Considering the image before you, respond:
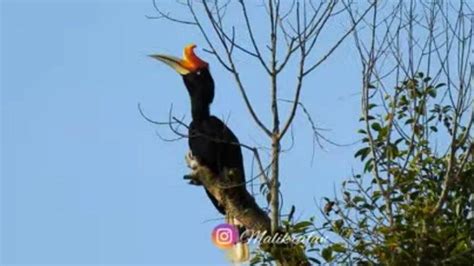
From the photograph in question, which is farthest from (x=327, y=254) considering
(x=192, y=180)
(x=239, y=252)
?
(x=192, y=180)

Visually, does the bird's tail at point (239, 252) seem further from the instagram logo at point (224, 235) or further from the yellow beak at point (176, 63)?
the yellow beak at point (176, 63)

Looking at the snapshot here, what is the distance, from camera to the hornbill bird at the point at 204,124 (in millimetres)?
5289

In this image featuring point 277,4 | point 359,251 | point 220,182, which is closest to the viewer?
point 359,251

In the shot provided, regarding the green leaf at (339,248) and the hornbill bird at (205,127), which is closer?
the green leaf at (339,248)

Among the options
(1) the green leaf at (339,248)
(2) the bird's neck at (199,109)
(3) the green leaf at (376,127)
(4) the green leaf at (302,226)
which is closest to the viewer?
(1) the green leaf at (339,248)

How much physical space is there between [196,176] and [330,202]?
83cm

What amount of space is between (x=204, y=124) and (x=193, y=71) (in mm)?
245

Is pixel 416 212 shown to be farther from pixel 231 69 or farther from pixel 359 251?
pixel 231 69

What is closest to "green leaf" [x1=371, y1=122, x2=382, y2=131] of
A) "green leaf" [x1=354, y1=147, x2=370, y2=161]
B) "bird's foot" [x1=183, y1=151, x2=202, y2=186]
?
"green leaf" [x1=354, y1=147, x2=370, y2=161]

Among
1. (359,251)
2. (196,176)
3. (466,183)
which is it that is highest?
(196,176)

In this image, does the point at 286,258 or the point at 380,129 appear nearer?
the point at 286,258

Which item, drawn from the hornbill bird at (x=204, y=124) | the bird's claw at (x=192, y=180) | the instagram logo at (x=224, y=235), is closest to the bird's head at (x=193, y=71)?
the hornbill bird at (x=204, y=124)

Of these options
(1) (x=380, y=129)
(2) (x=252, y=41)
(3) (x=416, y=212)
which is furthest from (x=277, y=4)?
(3) (x=416, y=212)

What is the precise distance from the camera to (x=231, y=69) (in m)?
4.26
